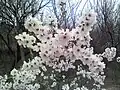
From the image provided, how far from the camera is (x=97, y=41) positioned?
21031 mm

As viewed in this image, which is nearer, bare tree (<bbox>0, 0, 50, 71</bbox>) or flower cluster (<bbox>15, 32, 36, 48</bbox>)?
flower cluster (<bbox>15, 32, 36, 48</bbox>)

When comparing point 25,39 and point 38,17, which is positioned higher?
point 38,17

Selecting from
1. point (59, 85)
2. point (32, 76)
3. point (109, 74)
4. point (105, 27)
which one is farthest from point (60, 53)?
point (105, 27)

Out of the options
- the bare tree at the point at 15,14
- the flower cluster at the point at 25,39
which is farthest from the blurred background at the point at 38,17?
the flower cluster at the point at 25,39

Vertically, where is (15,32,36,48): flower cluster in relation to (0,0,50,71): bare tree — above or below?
below

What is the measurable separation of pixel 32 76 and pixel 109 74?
13838 mm

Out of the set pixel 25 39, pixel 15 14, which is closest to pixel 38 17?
pixel 15 14

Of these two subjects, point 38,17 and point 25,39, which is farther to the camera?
point 38,17

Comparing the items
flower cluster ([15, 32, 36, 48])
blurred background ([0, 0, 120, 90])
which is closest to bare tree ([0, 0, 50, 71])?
blurred background ([0, 0, 120, 90])

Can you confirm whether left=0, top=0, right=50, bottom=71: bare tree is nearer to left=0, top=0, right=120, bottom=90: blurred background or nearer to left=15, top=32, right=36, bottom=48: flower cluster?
left=0, top=0, right=120, bottom=90: blurred background

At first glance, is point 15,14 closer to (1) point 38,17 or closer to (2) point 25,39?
(1) point 38,17

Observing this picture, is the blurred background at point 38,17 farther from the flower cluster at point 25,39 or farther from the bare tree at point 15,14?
the flower cluster at point 25,39

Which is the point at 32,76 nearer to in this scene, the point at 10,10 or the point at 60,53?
the point at 60,53

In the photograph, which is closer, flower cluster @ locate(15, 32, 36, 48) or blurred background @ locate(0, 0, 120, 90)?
flower cluster @ locate(15, 32, 36, 48)
